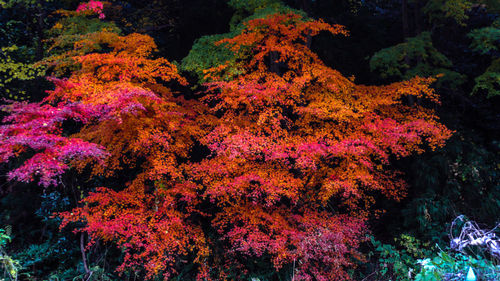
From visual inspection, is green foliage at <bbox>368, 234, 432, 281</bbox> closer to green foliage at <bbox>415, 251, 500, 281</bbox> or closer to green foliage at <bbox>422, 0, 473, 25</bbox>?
green foliage at <bbox>415, 251, 500, 281</bbox>

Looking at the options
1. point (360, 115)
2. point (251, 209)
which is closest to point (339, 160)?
point (360, 115)

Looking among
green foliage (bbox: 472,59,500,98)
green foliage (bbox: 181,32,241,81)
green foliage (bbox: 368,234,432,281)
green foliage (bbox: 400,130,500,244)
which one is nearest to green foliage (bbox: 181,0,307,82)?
green foliage (bbox: 181,32,241,81)

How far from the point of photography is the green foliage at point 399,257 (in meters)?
6.43

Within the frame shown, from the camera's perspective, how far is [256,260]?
6824 mm

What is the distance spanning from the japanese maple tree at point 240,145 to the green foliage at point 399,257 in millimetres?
912

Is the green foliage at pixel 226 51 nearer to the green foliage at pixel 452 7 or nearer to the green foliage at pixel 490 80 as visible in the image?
the green foliage at pixel 452 7

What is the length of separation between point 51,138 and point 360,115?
5.50m

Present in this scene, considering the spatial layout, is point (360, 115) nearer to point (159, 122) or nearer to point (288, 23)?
point (288, 23)

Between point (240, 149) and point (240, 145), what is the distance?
0.12 meters

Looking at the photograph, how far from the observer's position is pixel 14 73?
6.79 m

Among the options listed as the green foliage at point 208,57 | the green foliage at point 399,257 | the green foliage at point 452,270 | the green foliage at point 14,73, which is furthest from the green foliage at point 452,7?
the green foliage at point 14,73

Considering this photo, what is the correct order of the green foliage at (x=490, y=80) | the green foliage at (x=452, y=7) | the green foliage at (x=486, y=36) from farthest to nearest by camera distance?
the green foliage at (x=452, y=7)
the green foliage at (x=490, y=80)
the green foliage at (x=486, y=36)

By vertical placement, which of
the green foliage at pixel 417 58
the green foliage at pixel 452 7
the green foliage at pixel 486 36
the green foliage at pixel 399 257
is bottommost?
the green foliage at pixel 399 257

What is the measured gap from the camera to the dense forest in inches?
225
